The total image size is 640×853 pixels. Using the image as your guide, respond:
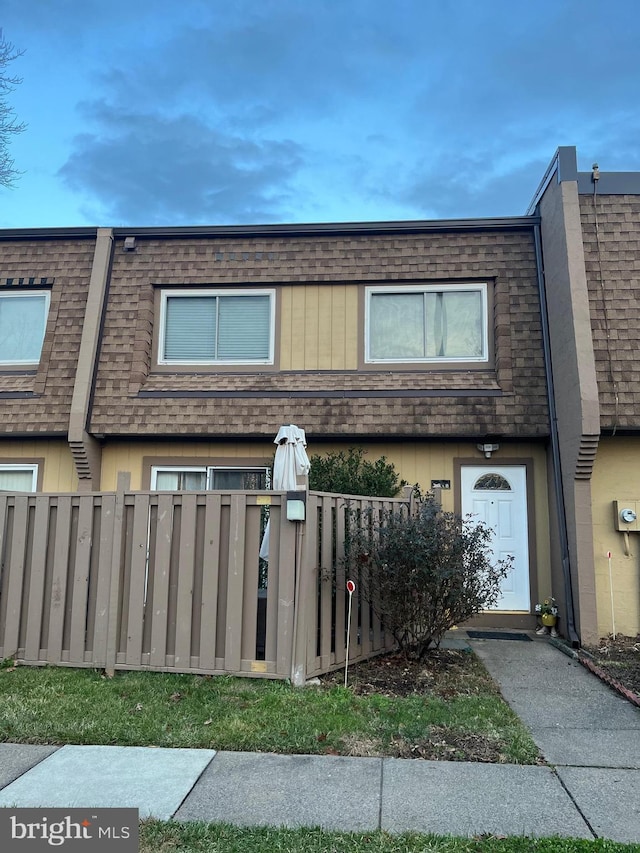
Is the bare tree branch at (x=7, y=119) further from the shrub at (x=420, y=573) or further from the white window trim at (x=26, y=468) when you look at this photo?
the shrub at (x=420, y=573)

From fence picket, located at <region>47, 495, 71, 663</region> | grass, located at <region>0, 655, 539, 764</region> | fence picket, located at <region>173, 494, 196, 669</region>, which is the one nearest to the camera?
grass, located at <region>0, 655, 539, 764</region>

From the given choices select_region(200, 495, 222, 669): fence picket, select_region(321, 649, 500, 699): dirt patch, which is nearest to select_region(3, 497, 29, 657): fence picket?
select_region(200, 495, 222, 669): fence picket

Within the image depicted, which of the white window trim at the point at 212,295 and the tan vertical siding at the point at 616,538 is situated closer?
the tan vertical siding at the point at 616,538

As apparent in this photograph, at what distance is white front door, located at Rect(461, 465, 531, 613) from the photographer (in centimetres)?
848

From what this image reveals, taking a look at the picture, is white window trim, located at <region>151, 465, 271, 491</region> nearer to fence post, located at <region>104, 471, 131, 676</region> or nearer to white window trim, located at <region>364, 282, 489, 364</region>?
white window trim, located at <region>364, 282, 489, 364</region>

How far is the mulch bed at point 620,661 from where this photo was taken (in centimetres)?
577

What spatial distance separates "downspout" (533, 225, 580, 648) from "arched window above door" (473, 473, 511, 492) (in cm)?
71

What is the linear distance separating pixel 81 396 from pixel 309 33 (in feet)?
39.1

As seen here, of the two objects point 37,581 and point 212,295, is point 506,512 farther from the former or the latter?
point 37,581

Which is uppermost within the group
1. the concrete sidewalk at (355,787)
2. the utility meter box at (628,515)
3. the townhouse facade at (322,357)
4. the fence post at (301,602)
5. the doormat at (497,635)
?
the townhouse facade at (322,357)

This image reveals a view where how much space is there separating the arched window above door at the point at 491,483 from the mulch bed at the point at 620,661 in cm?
224

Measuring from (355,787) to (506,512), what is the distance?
5.66 m

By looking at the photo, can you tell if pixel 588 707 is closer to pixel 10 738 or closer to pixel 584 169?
pixel 10 738

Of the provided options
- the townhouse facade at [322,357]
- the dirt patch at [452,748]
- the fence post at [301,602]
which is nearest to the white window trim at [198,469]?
the townhouse facade at [322,357]
